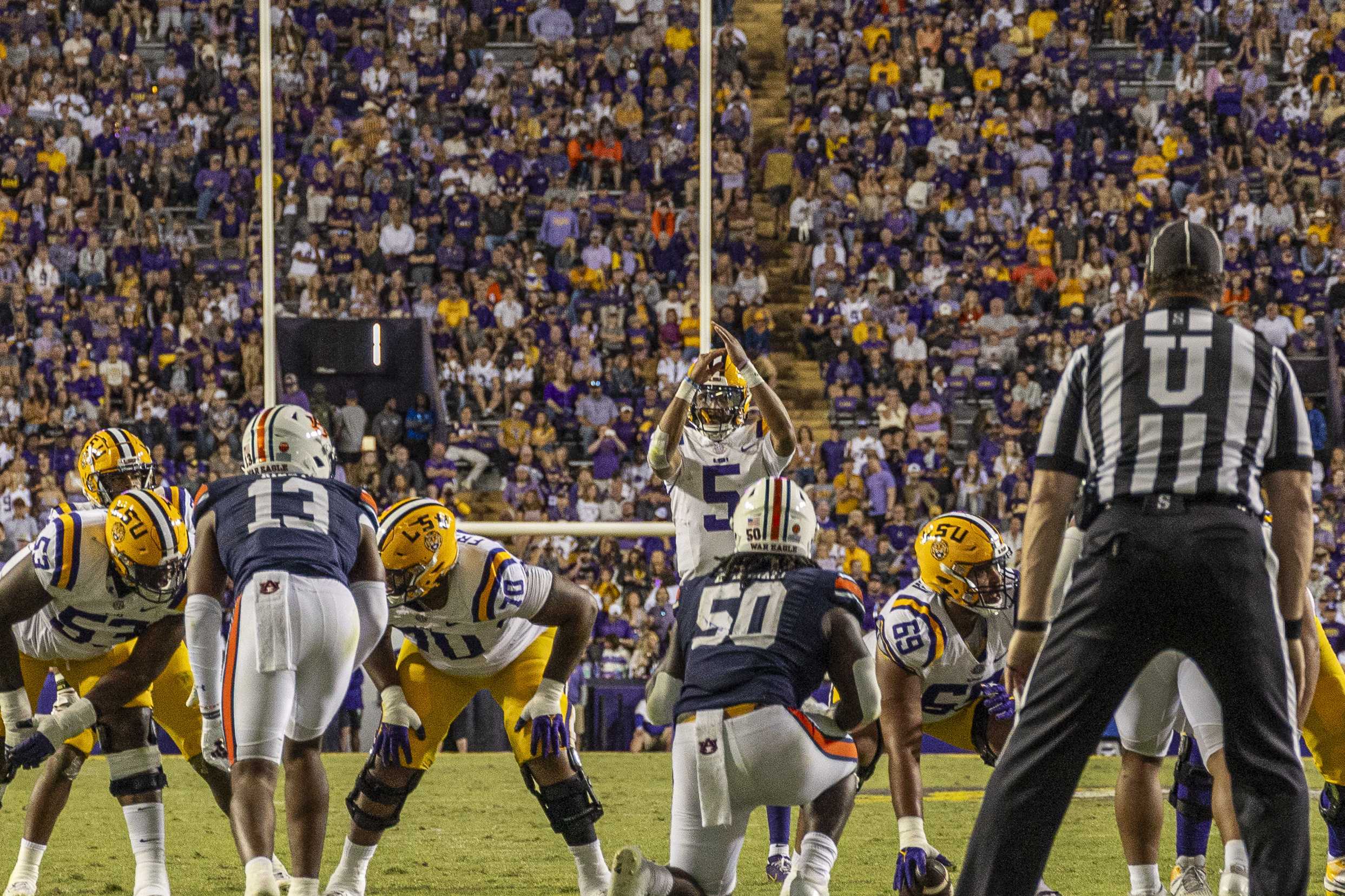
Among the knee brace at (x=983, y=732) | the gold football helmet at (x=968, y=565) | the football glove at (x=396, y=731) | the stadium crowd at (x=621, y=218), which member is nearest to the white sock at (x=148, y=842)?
the football glove at (x=396, y=731)

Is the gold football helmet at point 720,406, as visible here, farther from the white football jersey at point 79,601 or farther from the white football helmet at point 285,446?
the white football jersey at point 79,601

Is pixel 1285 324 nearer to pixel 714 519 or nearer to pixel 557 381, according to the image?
pixel 557 381

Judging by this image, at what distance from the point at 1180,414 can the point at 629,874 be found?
6.63 ft

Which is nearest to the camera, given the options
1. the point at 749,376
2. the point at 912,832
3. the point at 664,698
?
the point at 664,698

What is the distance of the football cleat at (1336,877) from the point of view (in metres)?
6.61

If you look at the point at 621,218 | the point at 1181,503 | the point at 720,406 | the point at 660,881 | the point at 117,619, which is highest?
the point at 621,218

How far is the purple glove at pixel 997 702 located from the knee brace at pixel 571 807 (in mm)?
1597

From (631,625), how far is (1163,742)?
27.5 feet

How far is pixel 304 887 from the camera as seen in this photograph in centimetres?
596

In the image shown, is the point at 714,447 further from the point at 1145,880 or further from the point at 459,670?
the point at 1145,880

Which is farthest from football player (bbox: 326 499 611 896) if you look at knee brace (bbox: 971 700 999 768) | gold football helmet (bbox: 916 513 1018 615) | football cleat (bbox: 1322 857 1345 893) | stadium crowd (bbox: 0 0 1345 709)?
stadium crowd (bbox: 0 0 1345 709)

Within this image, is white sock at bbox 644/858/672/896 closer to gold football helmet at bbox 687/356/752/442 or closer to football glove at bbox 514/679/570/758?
football glove at bbox 514/679/570/758

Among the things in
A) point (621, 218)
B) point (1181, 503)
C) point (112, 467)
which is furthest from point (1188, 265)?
point (621, 218)

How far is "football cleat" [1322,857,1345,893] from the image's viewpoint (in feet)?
21.7
